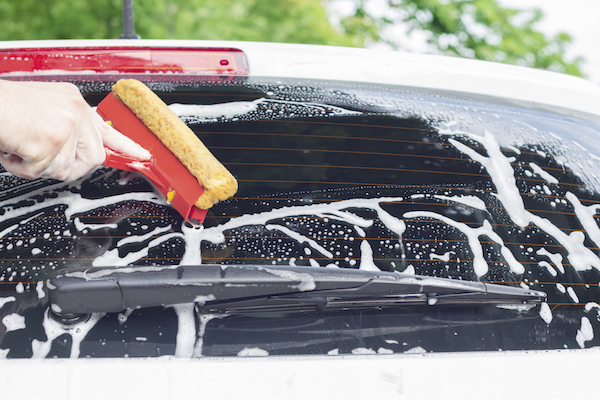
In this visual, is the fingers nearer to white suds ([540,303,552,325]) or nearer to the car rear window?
the car rear window

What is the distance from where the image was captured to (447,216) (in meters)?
1.54

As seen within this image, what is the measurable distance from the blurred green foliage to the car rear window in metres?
4.92

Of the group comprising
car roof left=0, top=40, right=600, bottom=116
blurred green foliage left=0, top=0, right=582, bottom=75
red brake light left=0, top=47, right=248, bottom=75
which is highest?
car roof left=0, top=40, right=600, bottom=116

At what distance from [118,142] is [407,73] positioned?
1254 mm

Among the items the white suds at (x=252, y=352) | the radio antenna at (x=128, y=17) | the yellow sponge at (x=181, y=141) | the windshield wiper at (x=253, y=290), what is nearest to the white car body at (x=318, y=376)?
the white suds at (x=252, y=352)

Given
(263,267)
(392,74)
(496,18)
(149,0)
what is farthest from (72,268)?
(496,18)

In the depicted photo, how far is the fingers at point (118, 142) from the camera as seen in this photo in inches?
61.8

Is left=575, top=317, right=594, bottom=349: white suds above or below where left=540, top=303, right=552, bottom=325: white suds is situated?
below

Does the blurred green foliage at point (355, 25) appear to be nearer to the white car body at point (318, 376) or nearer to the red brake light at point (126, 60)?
the red brake light at point (126, 60)

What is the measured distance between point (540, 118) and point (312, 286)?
1305 millimetres

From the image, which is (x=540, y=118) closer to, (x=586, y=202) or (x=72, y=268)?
(x=586, y=202)

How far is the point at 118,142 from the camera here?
159 cm

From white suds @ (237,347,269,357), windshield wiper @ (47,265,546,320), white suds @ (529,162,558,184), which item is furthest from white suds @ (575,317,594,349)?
white suds @ (237,347,269,357)

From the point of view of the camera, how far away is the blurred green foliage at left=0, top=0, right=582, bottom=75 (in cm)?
713
